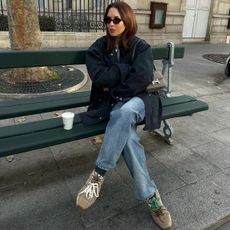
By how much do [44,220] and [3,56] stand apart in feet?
4.26

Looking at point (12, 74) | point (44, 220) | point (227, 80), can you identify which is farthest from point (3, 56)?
point (227, 80)

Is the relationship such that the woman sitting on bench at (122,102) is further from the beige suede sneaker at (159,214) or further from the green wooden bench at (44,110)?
the green wooden bench at (44,110)

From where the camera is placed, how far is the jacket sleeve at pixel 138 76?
2.43 metres

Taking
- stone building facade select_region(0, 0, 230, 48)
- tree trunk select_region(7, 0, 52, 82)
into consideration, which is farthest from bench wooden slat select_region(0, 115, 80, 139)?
stone building facade select_region(0, 0, 230, 48)

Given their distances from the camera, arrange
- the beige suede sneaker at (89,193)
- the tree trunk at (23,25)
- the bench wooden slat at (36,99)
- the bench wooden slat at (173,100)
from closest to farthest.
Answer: the beige suede sneaker at (89,193) → the bench wooden slat at (36,99) → the bench wooden slat at (173,100) → the tree trunk at (23,25)

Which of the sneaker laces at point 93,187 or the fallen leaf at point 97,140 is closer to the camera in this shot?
the sneaker laces at point 93,187

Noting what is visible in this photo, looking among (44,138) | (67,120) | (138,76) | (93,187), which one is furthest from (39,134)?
(138,76)

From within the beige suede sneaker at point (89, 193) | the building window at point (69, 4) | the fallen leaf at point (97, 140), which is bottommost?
the fallen leaf at point (97, 140)

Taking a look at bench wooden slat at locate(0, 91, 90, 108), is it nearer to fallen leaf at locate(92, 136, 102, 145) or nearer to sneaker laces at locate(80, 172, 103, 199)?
fallen leaf at locate(92, 136, 102, 145)

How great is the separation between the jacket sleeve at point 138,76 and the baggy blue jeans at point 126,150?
0.25 m

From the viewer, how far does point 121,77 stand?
244cm

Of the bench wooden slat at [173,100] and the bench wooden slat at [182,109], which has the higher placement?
the bench wooden slat at [173,100]

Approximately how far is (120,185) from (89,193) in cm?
61

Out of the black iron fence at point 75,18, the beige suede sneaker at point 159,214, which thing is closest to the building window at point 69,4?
the black iron fence at point 75,18
